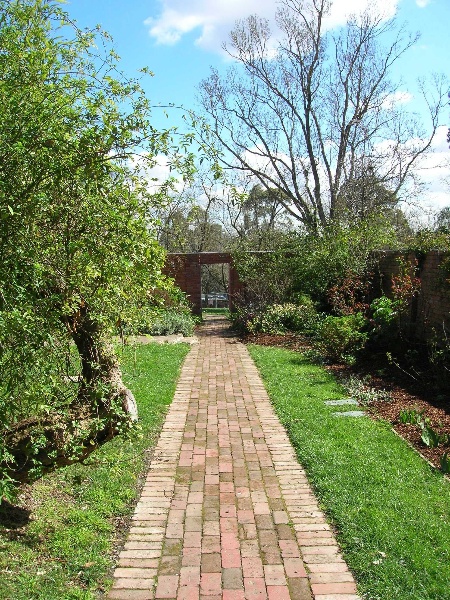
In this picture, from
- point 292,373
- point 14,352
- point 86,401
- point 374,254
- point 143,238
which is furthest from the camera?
Answer: point 374,254

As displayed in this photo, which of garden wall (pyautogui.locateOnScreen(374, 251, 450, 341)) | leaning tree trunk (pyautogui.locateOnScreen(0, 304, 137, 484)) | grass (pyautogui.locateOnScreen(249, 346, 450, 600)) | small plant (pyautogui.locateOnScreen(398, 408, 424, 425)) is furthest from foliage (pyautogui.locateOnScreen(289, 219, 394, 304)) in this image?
leaning tree trunk (pyautogui.locateOnScreen(0, 304, 137, 484))

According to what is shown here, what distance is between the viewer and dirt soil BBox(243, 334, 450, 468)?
18.8 ft

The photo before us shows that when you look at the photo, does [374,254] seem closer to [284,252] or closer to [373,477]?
[284,252]

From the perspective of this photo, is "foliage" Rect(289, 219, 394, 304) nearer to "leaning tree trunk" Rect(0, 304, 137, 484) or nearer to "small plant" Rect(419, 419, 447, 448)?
"small plant" Rect(419, 419, 447, 448)

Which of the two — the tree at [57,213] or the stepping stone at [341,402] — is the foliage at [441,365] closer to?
the stepping stone at [341,402]

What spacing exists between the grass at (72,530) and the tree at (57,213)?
690mm

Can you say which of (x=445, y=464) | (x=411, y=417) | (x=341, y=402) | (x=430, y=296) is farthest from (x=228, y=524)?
(x=430, y=296)

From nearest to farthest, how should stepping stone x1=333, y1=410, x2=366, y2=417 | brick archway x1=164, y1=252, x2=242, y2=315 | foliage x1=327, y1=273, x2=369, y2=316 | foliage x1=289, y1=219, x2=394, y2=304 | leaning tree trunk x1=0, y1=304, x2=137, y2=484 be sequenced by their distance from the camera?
leaning tree trunk x1=0, y1=304, x2=137, y2=484 < stepping stone x1=333, y1=410, x2=366, y2=417 < foliage x1=327, y1=273, x2=369, y2=316 < foliage x1=289, y1=219, x2=394, y2=304 < brick archway x1=164, y1=252, x2=242, y2=315

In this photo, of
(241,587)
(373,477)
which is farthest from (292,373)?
(241,587)

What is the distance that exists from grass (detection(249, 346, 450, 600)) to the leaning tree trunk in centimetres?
175

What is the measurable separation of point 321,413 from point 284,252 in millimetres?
9314

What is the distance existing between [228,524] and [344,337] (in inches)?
248

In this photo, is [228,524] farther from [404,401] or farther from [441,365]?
[441,365]

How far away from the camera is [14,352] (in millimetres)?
2629
